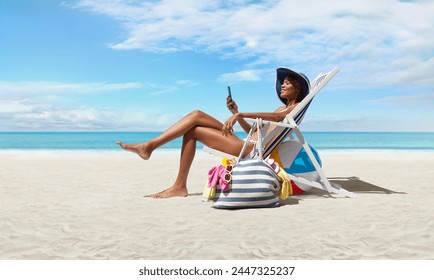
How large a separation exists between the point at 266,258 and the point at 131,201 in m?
2.44

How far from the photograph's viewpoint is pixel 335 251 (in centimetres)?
310

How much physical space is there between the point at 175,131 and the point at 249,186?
99cm

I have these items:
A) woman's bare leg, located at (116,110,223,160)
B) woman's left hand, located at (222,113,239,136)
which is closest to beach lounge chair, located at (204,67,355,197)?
woman's left hand, located at (222,113,239,136)

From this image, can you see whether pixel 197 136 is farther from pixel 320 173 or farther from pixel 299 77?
pixel 320 173

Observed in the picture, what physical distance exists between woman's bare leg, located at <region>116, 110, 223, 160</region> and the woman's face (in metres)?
0.73

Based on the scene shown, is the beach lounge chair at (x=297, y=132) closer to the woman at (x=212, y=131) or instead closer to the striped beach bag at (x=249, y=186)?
the woman at (x=212, y=131)

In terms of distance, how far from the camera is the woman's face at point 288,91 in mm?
5055

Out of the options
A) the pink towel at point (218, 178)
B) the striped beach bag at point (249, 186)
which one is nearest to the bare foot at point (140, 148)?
the pink towel at point (218, 178)

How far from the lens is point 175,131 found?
4852 mm

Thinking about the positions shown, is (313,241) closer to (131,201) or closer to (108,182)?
(131,201)

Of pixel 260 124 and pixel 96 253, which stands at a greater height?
pixel 260 124

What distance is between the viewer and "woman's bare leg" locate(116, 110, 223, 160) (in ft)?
15.7
